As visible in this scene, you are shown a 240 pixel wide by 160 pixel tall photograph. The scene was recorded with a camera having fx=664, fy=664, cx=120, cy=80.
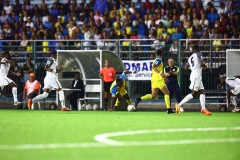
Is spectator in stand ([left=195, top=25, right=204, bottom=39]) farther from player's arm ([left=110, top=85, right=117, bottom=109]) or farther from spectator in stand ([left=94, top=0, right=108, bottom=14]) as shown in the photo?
spectator in stand ([left=94, top=0, right=108, bottom=14])

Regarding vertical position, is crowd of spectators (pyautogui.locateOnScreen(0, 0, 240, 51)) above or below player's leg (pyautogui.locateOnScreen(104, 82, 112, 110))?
above

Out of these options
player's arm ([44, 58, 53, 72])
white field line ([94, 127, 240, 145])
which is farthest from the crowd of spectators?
white field line ([94, 127, 240, 145])

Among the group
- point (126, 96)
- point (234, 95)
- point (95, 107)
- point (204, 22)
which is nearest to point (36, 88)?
point (95, 107)

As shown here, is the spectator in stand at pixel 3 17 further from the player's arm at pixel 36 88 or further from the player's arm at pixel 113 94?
the player's arm at pixel 113 94

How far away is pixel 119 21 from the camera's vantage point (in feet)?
104

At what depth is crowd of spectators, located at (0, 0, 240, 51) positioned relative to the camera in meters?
29.8

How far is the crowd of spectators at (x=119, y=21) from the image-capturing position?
29.8m

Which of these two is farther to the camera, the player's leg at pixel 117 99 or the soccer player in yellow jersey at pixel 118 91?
the player's leg at pixel 117 99

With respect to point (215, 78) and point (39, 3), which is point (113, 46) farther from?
point (39, 3)

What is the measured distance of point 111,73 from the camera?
88.8ft

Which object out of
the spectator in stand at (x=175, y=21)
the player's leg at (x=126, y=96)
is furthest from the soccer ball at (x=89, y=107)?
the spectator in stand at (x=175, y=21)

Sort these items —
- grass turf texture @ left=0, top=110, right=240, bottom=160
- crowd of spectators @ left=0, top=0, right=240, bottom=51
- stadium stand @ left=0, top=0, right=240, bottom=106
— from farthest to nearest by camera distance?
crowd of spectators @ left=0, top=0, right=240, bottom=51
stadium stand @ left=0, top=0, right=240, bottom=106
grass turf texture @ left=0, top=110, right=240, bottom=160

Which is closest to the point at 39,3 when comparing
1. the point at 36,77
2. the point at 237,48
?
the point at 36,77

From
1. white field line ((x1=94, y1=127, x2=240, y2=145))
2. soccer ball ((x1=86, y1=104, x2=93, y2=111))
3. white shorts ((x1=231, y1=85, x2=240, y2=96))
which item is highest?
white shorts ((x1=231, y1=85, x2=240, y2=96))
